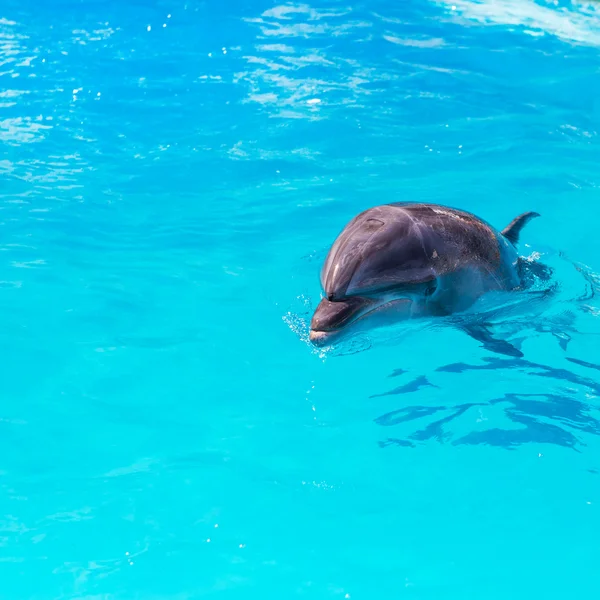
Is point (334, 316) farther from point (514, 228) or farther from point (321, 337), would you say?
point (514, 228)

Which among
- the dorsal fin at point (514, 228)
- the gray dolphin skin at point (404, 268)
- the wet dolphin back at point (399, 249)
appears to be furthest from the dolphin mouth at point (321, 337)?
the dorsal fin at point (514, 228)

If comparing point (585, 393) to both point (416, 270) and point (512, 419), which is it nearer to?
point (512, 419)

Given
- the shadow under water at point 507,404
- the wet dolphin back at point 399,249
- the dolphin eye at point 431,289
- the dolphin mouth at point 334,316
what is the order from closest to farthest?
the dolphin mouth at point 334,316, the wet dolphin back at point 399,249, the dolphin eye at point 431,289, the shadow under water at point 507,404

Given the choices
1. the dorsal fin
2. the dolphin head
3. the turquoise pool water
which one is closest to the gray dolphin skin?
the dolphin head

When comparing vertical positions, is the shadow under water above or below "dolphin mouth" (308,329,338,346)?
below

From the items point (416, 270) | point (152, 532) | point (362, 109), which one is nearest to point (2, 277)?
point (152, 532)

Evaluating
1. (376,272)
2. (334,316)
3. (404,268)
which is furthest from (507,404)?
(334,316)

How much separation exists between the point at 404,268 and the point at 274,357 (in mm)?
1659

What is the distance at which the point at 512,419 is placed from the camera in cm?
526

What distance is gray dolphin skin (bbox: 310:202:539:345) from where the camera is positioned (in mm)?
4492

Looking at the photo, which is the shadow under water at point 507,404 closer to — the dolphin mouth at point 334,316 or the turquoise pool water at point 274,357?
the turquoise pool water at point 274,357

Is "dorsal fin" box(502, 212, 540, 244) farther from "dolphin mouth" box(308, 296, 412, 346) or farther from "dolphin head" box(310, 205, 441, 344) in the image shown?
"dolphin mouth" box(308, 296, 412, 346)

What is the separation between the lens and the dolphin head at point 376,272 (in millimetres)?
4477

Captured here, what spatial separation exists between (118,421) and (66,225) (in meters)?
3.01
